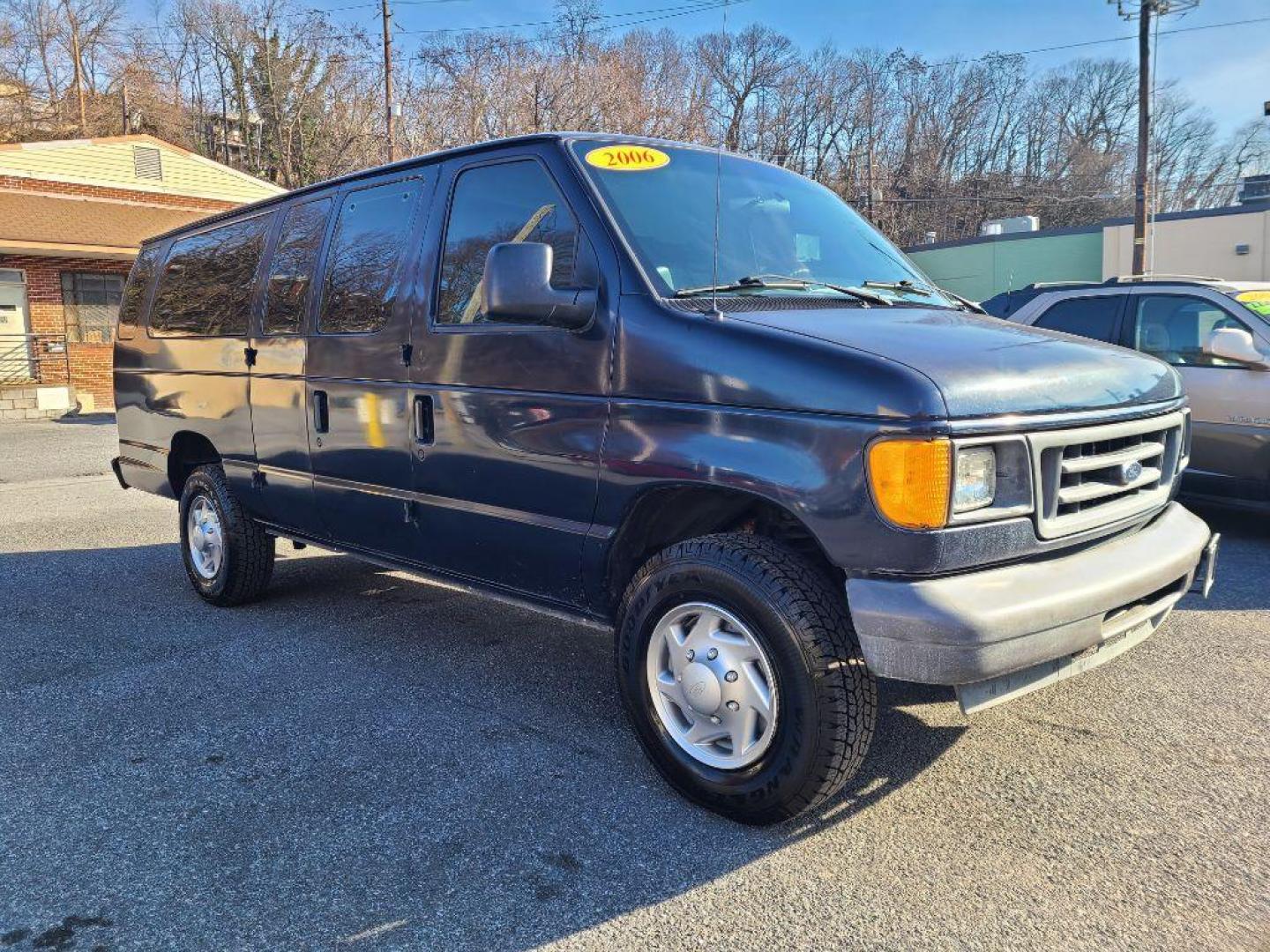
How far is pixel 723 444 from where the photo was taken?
9.30 ft

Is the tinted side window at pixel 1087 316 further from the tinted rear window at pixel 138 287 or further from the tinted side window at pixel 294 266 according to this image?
the tinted rear window at pixel 138 287

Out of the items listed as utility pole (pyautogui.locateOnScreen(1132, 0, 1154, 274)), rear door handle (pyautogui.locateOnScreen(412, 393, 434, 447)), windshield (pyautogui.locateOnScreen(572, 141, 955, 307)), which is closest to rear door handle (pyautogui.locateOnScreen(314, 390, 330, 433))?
rear door handle (pyautogui.locateOnScreen(412, 393, 434, 447))

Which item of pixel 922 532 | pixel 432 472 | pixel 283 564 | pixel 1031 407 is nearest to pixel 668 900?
pixel 922 532

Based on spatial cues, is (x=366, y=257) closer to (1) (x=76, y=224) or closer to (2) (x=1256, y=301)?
(2) (x=1256, y=301)

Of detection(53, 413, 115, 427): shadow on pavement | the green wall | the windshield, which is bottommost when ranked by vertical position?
detection(53, 413, 115, 427): shadow on pavement

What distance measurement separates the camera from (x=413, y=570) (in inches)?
162

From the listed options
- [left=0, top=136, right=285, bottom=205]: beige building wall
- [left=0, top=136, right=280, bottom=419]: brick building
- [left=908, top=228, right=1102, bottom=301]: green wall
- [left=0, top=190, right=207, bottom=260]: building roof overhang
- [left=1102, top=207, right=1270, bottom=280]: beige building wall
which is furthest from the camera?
[left=908, top=228, right=1102, bottom=301]: green wall

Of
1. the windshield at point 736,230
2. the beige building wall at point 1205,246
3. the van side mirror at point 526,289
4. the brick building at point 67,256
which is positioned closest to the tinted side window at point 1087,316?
the windshield at point 736,230

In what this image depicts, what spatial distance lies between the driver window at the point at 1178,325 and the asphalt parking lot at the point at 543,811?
2739 millimetres

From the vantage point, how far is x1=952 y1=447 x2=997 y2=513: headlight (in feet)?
8.24

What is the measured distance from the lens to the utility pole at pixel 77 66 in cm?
3981

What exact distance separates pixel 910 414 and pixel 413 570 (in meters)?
2.41

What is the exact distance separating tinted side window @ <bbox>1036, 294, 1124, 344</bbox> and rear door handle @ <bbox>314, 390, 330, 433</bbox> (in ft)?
18.1

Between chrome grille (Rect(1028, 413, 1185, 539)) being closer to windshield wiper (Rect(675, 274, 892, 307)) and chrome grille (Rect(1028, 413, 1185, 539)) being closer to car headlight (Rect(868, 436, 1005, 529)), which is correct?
car headlight (Rect(868, 436, 1005, 529))
